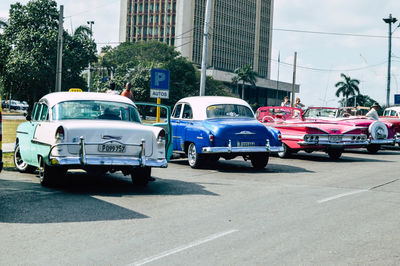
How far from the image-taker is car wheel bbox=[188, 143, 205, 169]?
1347cm

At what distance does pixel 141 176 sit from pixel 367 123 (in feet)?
39.8

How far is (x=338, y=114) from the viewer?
70.3 feet

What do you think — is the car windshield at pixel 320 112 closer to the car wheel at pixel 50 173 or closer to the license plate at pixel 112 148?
the license plate at pixel 112 148

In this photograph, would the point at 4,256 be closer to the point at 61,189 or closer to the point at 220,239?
the point at 220,239

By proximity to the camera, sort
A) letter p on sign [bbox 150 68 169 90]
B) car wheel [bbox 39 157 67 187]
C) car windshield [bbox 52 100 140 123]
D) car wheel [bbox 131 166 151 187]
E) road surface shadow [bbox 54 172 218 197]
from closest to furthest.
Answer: car wheel [bbox 39 157 67 187] < road surface shadow [bbox 54 172 218 197] < car windshield [bbox 52 100 140 123] < car wheel [bbox 131 166 151 187] < letter p on sign [bbox 150 68 169 90]

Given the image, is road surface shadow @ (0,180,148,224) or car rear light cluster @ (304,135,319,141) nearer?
road surface shadow @ (0,180,148,224)

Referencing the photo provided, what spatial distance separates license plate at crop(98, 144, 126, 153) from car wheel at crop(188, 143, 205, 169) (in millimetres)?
4443

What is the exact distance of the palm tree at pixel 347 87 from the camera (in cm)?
12075

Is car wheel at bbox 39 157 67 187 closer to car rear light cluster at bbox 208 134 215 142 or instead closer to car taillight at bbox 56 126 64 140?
car taillight at bbox 56 126 64 140

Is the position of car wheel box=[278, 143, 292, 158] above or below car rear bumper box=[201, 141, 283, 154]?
below

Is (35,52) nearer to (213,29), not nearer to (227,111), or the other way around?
(227,111)

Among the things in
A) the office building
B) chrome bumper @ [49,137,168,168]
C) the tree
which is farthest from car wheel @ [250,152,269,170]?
the office building

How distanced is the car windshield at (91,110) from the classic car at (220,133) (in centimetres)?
321

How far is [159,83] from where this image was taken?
19.5m
